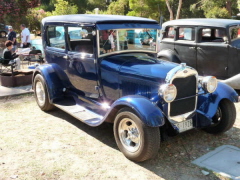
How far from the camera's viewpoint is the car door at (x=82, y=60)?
4.43 m

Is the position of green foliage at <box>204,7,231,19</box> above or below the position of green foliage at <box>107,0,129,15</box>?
below

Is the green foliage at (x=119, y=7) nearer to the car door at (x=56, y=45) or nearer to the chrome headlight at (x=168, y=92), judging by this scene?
the car door at (x=56, y=45)

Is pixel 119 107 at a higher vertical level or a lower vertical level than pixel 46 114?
higher

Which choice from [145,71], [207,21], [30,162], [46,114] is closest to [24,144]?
[30,162]

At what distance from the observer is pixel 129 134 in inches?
143

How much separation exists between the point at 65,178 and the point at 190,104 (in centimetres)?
199

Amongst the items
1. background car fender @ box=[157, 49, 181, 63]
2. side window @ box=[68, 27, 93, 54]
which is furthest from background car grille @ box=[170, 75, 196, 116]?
background car fender @ box=[157, 49, 181, 63]

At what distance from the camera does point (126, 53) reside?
14.6 ft

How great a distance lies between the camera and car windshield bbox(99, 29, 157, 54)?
169 inches

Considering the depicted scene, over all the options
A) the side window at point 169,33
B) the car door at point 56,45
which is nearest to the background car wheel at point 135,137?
the car door at point 56,45

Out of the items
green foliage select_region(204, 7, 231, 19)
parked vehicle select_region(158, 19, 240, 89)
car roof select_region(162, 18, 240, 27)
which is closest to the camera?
parked vehicle select_region(158, 19, 240, 89)

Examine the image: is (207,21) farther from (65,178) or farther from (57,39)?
(65,178)

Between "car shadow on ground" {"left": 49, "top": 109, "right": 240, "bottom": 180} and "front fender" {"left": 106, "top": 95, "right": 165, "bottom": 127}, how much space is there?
61 cm

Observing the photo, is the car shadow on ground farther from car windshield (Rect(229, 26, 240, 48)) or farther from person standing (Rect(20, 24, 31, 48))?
person standing (Rect(20, 24, 31, 48))
